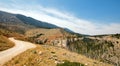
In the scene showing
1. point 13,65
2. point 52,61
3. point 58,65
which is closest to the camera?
point 58,65

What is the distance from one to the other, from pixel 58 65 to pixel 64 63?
3.08ft

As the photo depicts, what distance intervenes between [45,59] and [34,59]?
5.81ft

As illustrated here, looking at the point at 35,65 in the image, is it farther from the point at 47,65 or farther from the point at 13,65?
the point at 13,65

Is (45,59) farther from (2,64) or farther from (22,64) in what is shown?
(2,64)

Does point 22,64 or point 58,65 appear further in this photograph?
point 22,64

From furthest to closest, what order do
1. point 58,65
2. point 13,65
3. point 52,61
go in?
point 13,65, point 52,61, point 58,65

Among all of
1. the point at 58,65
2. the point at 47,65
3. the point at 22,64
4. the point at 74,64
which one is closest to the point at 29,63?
the point at 22,64

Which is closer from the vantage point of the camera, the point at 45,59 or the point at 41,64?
the point at 41,64

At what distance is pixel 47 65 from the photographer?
26.4 metres

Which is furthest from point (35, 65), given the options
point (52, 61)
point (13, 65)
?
point (13, 65)

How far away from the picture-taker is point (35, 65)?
26.9m

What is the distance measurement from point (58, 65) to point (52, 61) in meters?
2.66

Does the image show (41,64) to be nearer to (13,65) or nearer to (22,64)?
(22,64)

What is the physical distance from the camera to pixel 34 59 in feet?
96.7
